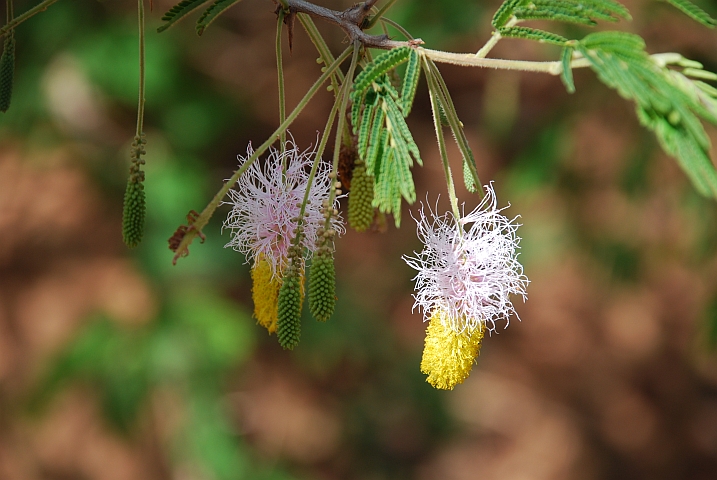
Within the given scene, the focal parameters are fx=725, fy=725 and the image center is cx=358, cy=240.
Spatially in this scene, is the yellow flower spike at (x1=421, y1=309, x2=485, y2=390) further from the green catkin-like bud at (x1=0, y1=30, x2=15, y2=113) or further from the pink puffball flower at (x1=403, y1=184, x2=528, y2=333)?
the green catkin-like bud at (x1=0, y1=30, x2=15, y2=113)

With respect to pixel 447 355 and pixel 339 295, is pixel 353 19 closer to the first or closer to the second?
pixel 447 355

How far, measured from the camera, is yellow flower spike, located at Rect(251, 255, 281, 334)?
107 centimetres

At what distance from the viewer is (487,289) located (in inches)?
43.0

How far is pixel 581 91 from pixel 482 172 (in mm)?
1972

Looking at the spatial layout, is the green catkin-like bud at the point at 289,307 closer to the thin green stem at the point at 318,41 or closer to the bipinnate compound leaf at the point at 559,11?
the thin green stem at the point at 318,41

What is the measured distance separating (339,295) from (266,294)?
2.63 metres

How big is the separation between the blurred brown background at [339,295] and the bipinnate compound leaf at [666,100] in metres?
1.89

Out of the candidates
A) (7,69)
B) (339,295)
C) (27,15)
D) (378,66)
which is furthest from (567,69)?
(339,295)

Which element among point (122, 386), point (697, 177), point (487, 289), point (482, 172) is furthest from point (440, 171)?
point (697, 177)

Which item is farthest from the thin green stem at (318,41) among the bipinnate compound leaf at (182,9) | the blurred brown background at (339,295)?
the blurred brown background at (339,295)

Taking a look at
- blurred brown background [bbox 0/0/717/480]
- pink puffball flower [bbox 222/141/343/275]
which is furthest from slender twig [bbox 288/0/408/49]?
blurred brown background [bbox 0/0/717/480]

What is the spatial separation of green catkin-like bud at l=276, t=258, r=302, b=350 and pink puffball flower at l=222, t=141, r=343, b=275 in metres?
0.18

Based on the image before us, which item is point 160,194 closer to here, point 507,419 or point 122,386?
point 122,386

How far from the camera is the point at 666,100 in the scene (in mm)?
698
